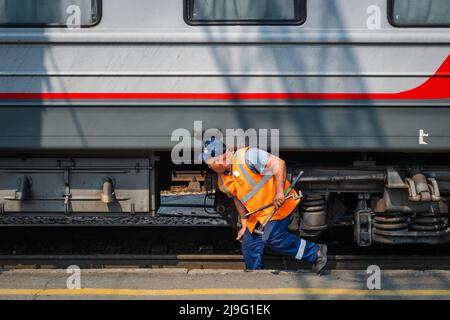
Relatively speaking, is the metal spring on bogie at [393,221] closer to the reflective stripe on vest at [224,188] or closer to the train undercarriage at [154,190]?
the train undercarriage at [154,190]

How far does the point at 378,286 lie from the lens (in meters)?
4.26

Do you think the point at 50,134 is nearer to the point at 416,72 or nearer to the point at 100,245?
the point at 100,245

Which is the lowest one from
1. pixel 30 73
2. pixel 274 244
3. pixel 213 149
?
pixel 274 244

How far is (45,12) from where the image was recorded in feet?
15.0

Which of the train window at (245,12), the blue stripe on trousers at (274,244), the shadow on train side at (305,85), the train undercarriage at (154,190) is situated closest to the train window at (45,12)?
the train window at (245,12)

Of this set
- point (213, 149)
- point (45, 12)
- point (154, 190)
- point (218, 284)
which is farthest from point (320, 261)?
point (45, 12)

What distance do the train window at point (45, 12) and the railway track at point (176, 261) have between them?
85.0 inches

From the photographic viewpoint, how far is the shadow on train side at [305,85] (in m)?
4.47

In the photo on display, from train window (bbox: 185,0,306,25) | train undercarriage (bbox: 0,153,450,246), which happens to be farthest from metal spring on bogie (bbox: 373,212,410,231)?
Answer: train window (bbox: 185,0,306,25)

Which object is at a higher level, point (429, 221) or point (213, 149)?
point (213, 149)

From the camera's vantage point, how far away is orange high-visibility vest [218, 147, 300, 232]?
460cm

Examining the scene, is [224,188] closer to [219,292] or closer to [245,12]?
[219,292]

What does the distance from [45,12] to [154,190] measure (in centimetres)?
175

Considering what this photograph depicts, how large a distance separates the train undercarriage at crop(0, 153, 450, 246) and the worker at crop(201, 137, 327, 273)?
326 millimetres
